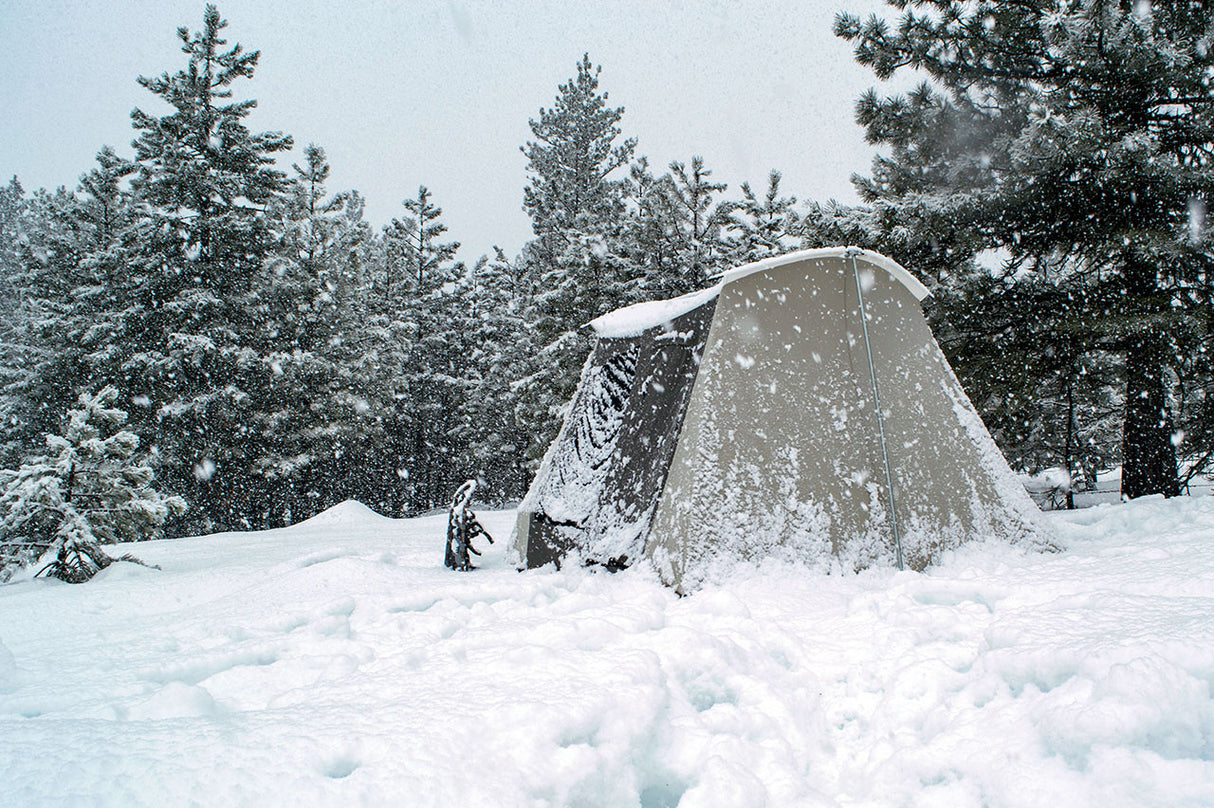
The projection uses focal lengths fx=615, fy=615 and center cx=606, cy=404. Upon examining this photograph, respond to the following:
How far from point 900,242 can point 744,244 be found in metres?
6.41

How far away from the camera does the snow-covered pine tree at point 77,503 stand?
4.43 m

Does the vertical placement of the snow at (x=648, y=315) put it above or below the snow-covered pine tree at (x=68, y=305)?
below

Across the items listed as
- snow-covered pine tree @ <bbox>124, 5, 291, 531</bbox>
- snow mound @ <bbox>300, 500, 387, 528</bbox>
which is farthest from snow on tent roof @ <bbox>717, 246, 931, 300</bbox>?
snow-covered pine tree @ <bbox>124, 5, 291, 531</bbox>

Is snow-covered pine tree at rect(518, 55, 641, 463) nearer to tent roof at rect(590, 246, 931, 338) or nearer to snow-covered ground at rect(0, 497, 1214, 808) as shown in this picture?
tent roof at rect(590, 246, 931, 338)

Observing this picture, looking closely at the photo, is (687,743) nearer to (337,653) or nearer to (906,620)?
(906,620)

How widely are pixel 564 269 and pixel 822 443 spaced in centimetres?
1120

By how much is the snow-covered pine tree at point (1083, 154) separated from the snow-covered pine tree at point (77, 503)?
7772mm

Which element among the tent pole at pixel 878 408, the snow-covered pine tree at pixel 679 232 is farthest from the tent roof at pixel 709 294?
the snow-covered pine tree at pixel 679 232

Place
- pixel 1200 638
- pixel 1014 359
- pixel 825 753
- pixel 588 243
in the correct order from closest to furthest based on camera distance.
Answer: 1. pixel 1200 638
2. pixel 825 753
3. pixel 1014 359
4. pixel 588 243

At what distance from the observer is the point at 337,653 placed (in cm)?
250

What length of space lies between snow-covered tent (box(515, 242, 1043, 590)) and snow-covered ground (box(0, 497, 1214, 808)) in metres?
0.23

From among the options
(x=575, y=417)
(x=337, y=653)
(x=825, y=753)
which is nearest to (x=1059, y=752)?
(x=825, y=753)

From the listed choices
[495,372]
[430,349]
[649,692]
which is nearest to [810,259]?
[649,692]

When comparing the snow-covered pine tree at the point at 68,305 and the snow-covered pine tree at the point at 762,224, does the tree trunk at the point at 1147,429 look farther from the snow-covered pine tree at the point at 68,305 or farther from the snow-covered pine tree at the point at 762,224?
the snow-covered pine tree at the point at 68,305
